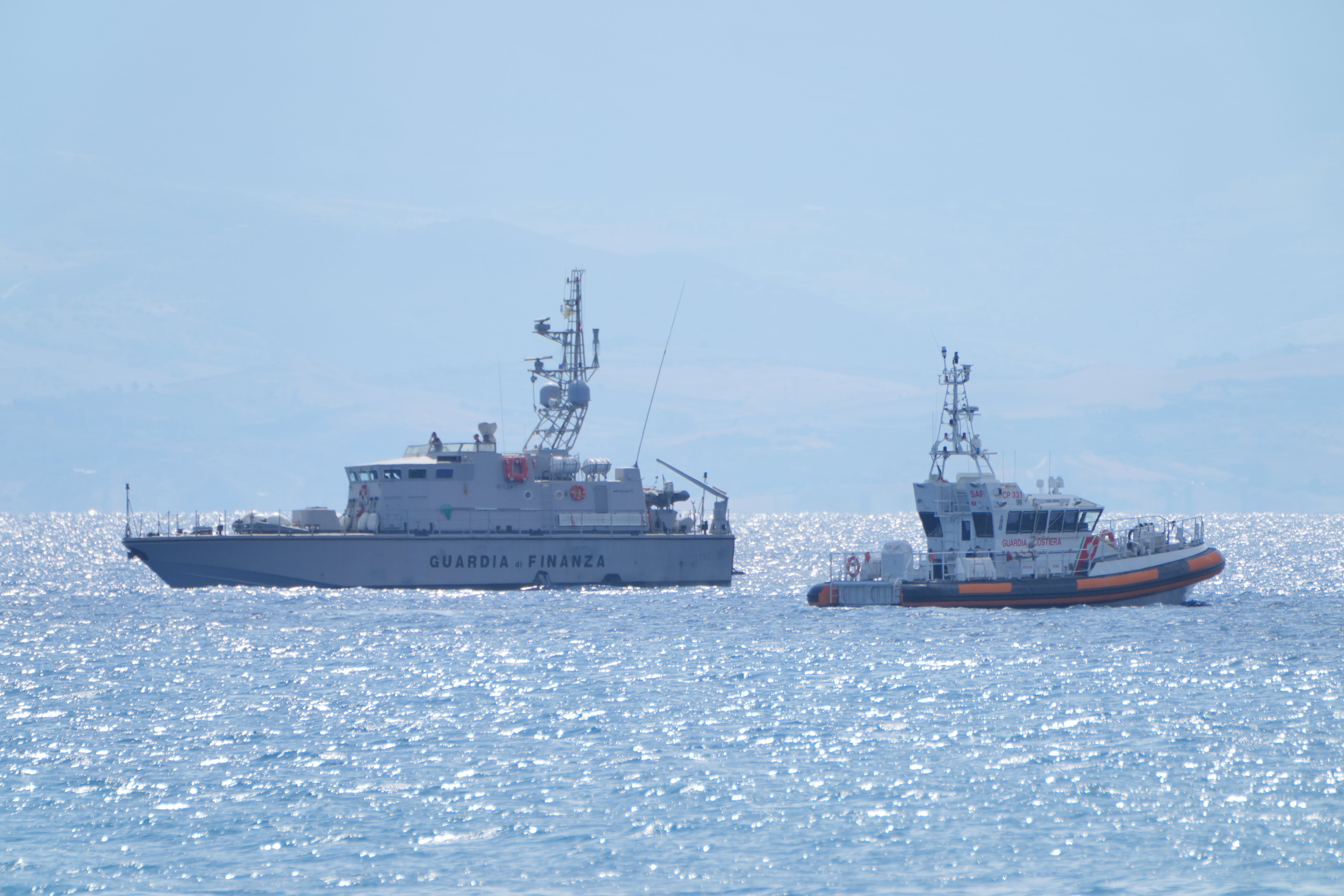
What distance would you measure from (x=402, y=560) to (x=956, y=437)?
17.5 meters

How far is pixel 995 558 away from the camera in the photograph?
4541cm

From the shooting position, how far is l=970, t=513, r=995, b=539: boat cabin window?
45.2 m

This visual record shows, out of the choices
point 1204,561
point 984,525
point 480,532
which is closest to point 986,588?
point 984,525

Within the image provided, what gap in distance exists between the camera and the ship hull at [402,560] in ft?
156

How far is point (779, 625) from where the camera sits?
137 feet

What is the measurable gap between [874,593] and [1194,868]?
29.0m

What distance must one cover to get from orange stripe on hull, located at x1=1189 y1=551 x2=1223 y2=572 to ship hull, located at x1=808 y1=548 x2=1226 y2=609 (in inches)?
0.6

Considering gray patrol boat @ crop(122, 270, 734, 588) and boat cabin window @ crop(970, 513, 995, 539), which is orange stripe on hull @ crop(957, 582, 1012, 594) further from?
gray patrol boat @ crop(122, 270, 734, 588)

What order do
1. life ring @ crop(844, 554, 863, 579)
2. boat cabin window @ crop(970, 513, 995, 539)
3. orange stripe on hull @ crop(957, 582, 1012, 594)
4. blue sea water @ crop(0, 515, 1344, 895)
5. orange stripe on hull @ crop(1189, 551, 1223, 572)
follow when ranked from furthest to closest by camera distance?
1. life ring @ crop(844, 554, 863, 579)
2. orange stripe on hull @ crop(1189, 551, 1223, 572)
3. boat cabin window @ crop(970, 513, 995, 539)
4. orange stripe on hull @ crop(957, 582, 1012, 594)
5. blue sea water @ crop(0, 515, 1344, 895)

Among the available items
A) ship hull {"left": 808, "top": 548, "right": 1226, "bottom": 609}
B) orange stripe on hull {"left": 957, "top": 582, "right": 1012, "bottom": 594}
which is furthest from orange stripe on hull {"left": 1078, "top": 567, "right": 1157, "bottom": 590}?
orange stripe on hull {"left": 957, "top": 582, "right": 1012, "bottom": 594}

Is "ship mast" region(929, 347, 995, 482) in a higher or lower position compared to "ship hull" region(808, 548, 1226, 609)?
higher

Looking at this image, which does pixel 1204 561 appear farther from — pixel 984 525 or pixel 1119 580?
pixel 984 525

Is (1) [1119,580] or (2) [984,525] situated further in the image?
(2) [984,525]

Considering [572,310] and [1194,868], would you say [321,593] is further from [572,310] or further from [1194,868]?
[1194,868]
